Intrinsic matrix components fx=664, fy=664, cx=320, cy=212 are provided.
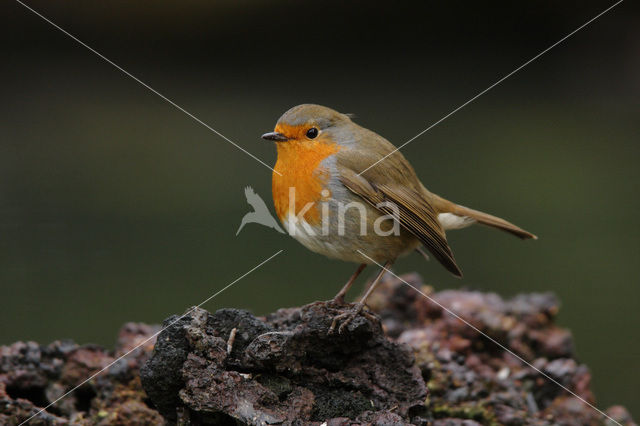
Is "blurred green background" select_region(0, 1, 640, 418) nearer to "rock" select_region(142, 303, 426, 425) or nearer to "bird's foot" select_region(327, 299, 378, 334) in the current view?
"rock" select_region(142, 303, 426, 425)

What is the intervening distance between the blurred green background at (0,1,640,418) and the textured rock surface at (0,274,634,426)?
0.75 meters

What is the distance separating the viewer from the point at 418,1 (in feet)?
26.4

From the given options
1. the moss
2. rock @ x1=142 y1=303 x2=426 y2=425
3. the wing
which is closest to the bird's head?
the wing

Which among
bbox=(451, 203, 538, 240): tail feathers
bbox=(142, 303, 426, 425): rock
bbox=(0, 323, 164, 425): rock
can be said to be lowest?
bbox=(0, 323, 164, 425): rock

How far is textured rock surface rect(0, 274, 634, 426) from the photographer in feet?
5.99

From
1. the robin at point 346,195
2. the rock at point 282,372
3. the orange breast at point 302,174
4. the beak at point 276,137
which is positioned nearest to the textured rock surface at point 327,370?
the rock at point 282,372

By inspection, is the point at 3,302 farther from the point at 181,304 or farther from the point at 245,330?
the point at 245,330

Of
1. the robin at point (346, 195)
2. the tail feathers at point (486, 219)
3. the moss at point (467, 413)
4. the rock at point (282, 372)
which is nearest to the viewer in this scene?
the rock at point (282, 372)

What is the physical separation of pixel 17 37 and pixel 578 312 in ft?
21.5

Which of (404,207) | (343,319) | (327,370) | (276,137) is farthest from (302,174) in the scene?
(327,370)

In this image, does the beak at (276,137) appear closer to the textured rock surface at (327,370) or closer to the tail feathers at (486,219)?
the textured rock surface at (327,370)

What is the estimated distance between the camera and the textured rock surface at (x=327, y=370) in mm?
1826

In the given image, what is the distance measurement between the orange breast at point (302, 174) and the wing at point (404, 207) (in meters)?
0.10

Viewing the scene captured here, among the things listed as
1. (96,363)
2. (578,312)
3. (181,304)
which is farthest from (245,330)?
(578,312)
